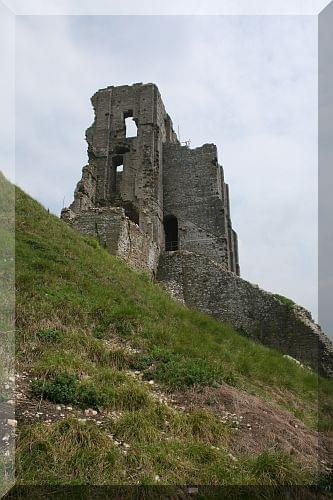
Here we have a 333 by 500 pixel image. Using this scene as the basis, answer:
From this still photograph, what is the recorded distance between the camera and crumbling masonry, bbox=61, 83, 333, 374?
18.4 meters

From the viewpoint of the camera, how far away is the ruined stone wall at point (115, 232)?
60.1 ft

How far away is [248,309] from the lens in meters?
18.7

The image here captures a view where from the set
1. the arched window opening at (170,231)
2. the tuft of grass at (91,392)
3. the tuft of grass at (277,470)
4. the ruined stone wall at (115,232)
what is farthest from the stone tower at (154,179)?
the tuft of grass at (277,470)

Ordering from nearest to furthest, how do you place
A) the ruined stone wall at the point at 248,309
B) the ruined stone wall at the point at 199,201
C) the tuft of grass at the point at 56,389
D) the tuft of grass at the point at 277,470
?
the tuft of grass at the point at 277,470 → the tuft of grass at the point at 56,389 → the ruined stone wall at the point at 248,309 → the ruined stone wall at the point at 199,201

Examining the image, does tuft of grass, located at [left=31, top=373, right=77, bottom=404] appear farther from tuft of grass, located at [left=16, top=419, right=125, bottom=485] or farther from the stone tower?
the stone tower

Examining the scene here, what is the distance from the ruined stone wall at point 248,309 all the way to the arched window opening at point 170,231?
681cm

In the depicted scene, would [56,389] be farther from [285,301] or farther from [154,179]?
[154,179]

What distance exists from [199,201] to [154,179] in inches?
121

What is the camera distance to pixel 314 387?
40.7ft

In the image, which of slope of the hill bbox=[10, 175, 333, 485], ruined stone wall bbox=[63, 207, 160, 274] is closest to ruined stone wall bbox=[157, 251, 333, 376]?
ruined stone wall bbox=[63, 207, 160, 274]

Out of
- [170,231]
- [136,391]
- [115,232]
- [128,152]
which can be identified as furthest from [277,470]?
[128,152]

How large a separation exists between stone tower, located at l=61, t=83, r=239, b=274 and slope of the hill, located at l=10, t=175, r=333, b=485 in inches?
510

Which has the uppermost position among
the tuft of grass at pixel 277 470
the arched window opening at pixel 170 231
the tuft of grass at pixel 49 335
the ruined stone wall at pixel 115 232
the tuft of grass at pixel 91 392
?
the arched window opening at pixel 170 231

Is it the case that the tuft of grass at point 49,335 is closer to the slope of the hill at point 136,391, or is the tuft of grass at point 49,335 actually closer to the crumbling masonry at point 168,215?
the slope of the hill at point 136,391
